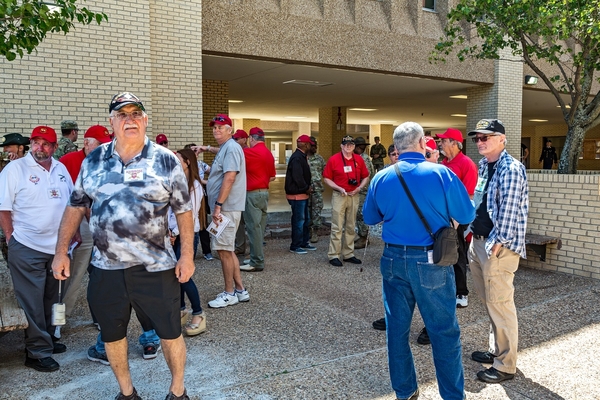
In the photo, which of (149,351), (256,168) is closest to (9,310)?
(149,351)

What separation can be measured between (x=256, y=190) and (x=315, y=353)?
10.3 feet

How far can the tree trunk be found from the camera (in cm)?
994

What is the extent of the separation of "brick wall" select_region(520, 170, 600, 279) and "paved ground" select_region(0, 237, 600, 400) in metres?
0.70

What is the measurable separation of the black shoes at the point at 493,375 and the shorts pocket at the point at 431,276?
1.20m

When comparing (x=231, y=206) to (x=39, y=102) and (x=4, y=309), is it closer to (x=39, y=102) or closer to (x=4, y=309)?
(x=4, y=309)

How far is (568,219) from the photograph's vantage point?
748 cm

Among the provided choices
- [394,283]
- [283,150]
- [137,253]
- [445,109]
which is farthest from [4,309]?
[283,150]

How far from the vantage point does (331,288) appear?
6.62m

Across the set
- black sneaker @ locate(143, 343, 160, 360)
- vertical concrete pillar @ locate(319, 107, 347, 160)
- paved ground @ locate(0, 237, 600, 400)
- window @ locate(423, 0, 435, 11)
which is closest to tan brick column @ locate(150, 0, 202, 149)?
paved ground @ locate(0, 237, 600, 400)

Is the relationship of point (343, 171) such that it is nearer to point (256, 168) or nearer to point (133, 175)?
point (256, 168)

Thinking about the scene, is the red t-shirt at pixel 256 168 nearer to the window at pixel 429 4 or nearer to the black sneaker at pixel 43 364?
the black sneaker at pixel 43 364

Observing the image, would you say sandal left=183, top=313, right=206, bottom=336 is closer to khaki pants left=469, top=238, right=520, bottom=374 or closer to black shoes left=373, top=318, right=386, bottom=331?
black shoes left=373, top=318, right=386, bottom=331

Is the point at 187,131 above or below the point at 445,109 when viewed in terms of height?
below

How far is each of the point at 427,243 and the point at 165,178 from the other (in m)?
1.65
